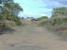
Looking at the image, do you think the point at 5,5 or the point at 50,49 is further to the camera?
the point at 5,5

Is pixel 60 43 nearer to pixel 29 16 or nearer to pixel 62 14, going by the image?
pixel 62 14

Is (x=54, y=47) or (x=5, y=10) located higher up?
(x=5, y=10)

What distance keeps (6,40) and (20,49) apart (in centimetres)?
243

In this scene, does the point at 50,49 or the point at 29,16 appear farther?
the point at 29,16

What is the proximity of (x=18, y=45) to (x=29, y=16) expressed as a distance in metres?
20.7

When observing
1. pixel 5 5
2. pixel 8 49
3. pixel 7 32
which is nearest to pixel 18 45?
pixel 8 49

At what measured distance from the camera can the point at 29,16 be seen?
103ft

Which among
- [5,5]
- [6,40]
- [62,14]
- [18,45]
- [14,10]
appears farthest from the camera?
[14,10]

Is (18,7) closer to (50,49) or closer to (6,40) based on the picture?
(6,40)

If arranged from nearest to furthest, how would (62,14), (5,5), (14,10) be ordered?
(62,14), (5,5), (14,10)

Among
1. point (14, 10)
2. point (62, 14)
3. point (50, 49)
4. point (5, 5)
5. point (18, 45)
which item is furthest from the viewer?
point (14, 10)

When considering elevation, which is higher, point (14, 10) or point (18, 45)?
point (14, 10)

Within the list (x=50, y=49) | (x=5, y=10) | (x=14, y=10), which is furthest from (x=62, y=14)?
(x=50, y=49)

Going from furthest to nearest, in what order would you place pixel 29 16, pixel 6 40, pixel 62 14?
1. pixel 29 16
2. pixel 62 14
3. pixel 6 40
